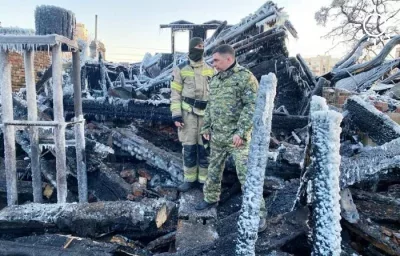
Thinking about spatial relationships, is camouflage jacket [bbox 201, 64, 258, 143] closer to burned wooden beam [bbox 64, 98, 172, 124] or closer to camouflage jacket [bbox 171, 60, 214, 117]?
camouflage jacket [bbox 171, 60, 214, 117]

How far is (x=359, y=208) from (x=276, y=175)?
1.27 metres

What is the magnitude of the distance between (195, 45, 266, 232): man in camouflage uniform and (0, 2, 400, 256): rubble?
0.44 metres

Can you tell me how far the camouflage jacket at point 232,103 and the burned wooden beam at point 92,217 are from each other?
1049 millimetres

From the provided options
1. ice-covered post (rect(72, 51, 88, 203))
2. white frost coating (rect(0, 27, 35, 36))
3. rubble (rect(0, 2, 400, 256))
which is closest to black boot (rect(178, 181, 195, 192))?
rubble (rect(0, 2, 400, 256))

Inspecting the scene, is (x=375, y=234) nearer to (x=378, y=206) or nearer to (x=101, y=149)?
(x=378, y=206)

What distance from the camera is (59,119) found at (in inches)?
142

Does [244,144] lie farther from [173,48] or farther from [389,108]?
[173,48]

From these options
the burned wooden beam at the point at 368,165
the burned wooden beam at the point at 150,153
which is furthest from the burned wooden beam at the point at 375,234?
the burned wooden beam at the point at 150,153

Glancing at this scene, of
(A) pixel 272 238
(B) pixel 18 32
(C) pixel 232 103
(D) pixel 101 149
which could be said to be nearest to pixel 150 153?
(D) pixel 101 149

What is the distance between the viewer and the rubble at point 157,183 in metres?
2.40

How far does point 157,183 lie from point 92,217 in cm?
162

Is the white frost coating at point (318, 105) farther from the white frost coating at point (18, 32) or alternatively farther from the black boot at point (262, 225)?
the white frost coating at point (18, 32)

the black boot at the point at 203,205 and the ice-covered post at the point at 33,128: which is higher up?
the ice-covered post at the point at 33,128

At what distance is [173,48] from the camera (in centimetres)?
1332
